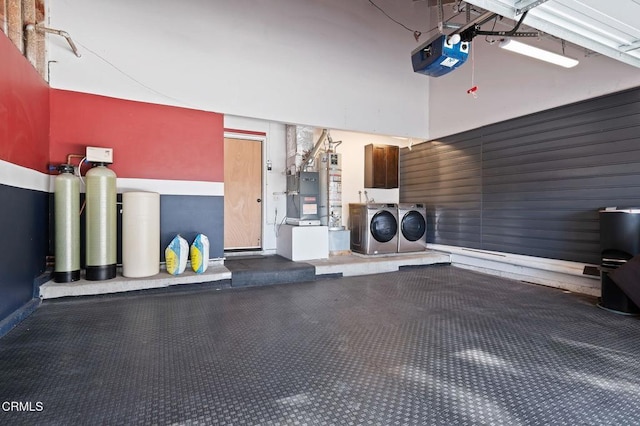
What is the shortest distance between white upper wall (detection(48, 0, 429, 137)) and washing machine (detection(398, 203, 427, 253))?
1.51 meters

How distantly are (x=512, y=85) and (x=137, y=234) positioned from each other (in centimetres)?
549

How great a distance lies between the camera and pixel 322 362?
81.7 inches

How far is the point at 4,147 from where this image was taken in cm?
250

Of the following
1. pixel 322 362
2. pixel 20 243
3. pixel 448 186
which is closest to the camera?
pixel 322 362

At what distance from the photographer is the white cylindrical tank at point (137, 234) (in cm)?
355

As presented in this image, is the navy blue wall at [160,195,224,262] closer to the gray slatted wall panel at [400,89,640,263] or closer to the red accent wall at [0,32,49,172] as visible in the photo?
the red accent wall at [0,32,49,172]

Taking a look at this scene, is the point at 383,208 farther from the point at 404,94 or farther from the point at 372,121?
the point at 404,94

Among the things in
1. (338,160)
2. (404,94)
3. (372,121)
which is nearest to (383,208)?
(338,160)

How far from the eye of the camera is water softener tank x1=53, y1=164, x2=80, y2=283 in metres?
3.28

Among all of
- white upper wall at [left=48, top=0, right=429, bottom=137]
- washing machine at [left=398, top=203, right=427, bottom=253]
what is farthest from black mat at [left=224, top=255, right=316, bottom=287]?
white upper wall at [left=48, top=0, right=429, bottom=137]

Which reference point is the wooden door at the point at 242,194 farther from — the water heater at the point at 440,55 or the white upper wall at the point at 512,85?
the white upper wall at the point at 512,85

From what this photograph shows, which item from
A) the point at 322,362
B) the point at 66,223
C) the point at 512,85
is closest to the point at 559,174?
the point at 512,85

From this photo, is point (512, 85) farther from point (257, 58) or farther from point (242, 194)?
point (242, 194)

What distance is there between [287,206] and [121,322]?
11.7ft
